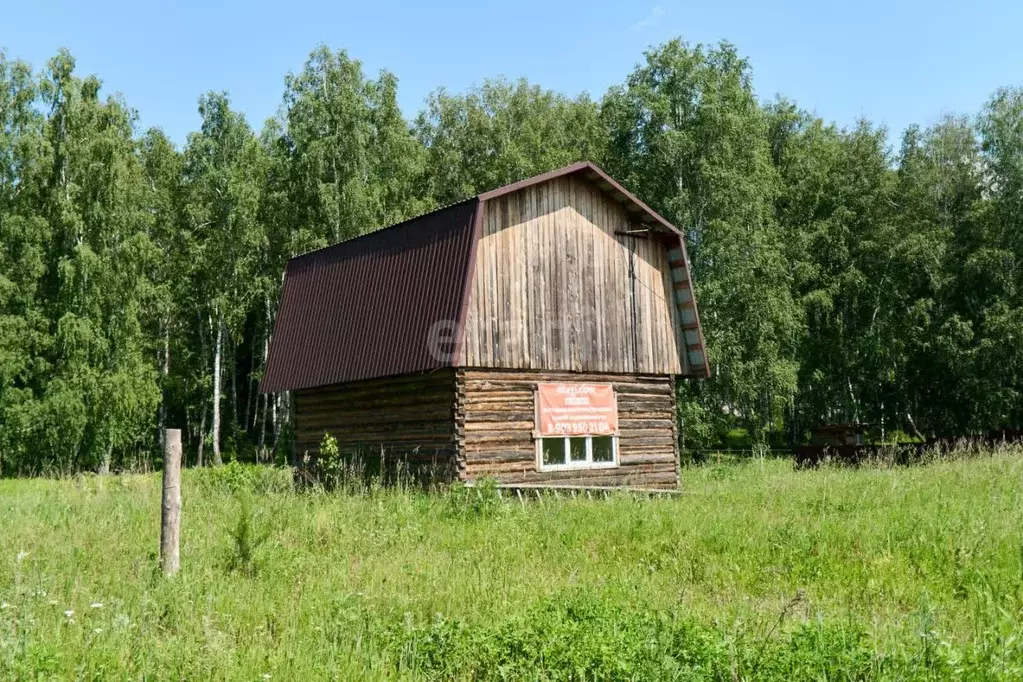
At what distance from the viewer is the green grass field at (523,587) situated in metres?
6.75

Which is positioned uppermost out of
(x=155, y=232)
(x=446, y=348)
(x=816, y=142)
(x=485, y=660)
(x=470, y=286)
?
(x=816, y=142)

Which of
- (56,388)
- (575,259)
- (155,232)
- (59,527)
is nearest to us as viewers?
(59,527)

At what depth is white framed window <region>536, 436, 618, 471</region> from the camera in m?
20.0

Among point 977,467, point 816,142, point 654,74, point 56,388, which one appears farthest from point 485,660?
point 816,142

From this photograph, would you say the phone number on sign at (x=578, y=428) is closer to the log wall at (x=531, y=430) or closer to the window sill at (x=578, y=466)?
the log wall at (x=531, y=430)

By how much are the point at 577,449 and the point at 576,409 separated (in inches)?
38.5

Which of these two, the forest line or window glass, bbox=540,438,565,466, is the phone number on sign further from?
the forest line

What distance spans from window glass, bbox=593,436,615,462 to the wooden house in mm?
39

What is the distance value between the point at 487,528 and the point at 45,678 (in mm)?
7347

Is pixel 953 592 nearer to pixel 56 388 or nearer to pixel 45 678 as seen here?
pixel 45 678

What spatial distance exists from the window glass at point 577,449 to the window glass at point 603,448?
13.1 inches

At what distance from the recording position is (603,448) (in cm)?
2111

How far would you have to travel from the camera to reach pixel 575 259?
20969 mm

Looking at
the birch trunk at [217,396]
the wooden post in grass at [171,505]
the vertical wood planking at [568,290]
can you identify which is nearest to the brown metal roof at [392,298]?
the vertical wood planking at [568,290]
